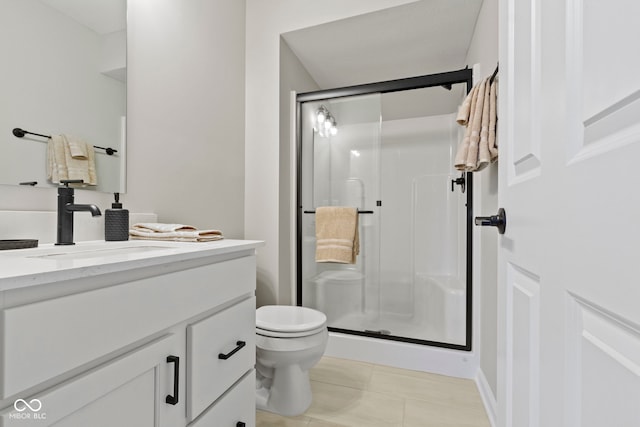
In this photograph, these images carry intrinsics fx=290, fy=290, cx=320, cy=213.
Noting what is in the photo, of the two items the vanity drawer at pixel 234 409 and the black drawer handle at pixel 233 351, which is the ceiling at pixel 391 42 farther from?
the vanity drawer at pixel 234 409

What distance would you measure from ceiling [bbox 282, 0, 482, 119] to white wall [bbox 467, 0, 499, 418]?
20 centimetres

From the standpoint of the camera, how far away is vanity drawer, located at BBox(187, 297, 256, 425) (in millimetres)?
773

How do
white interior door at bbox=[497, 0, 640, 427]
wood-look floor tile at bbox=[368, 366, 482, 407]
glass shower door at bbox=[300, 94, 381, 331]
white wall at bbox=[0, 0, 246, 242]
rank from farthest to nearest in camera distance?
glass shower door at bbox=[300, 94, 381, 331] → wood-look floor tile at bbox=[368, 366, 482, 407] → white wall at bbox=[0, 0, 246, 242] → white interior door at bbox=[497, 0, 640, 427]

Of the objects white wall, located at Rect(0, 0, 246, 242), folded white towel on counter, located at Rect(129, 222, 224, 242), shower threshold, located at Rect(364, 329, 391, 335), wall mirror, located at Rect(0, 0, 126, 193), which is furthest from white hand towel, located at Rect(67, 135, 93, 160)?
shower threshold, located at Rect(364, 329, 391, 335)

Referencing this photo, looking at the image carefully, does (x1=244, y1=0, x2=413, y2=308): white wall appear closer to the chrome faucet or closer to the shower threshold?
the shower threshold

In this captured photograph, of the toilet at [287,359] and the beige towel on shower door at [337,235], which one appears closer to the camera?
the toilet at [287,359]

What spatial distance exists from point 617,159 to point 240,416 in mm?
1176

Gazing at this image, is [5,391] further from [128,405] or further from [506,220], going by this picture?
[506,220]

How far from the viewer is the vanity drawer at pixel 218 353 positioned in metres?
0.77

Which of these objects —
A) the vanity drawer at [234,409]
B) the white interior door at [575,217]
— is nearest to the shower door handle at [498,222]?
the white interior door at [575,217]

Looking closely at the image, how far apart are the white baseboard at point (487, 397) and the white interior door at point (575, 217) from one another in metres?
0.87

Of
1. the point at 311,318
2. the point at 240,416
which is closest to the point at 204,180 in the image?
the point at 311,318

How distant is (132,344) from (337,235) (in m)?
1.55

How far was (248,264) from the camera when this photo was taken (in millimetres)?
1052
